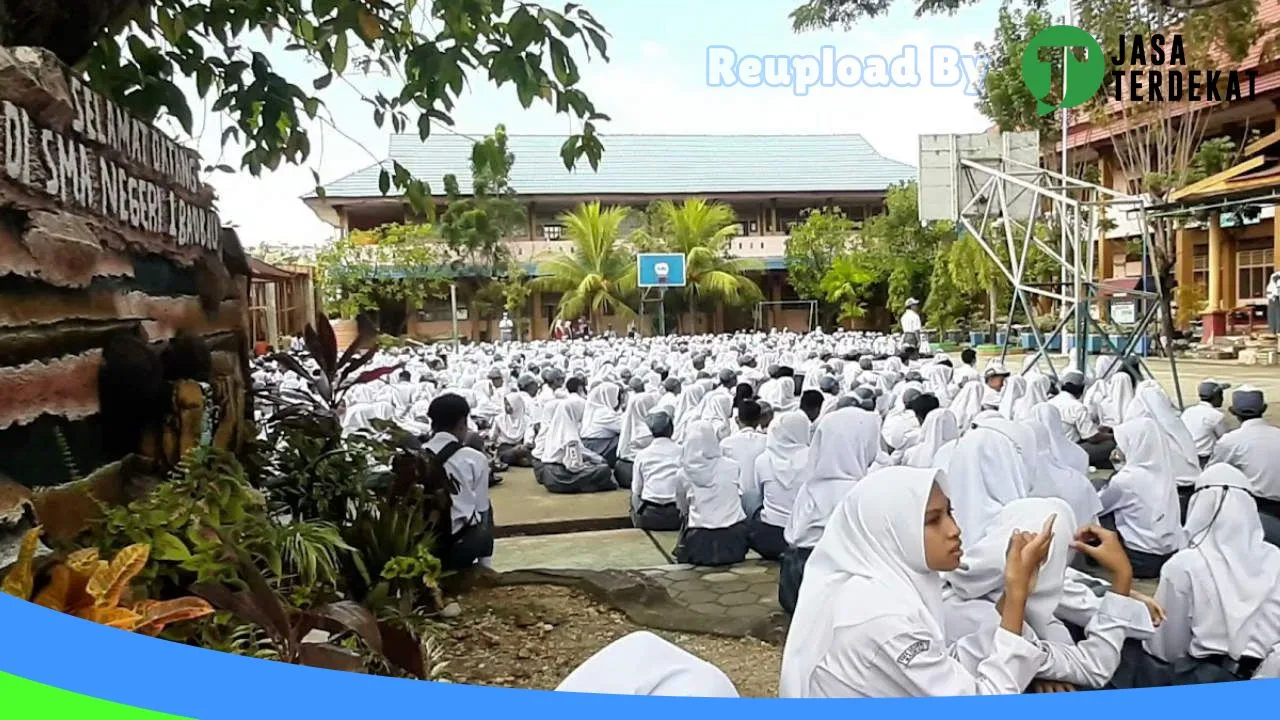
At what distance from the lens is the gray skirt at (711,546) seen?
531 cm

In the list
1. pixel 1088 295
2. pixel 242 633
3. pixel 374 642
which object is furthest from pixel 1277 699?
pixel 1088 295

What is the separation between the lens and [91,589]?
1.88m

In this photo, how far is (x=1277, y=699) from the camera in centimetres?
139

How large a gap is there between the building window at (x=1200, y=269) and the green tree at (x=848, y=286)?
579 centimetres

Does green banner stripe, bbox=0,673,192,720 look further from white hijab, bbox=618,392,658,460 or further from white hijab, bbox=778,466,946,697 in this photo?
white hijab, bbox=618,392,658,460

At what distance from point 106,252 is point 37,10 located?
771 mm

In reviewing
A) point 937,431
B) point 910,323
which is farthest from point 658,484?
point 910,323

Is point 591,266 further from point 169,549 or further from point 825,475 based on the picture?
point 169,549

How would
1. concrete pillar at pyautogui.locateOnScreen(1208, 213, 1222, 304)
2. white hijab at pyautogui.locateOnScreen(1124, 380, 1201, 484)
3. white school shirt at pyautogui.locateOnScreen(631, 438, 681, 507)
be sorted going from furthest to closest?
concrete pillar at pyautogui.locateOnScreen(1208, 213, 1222, 304) → white school shirt at pyautogui.locateOnScreen(631, 438, 681, 507) → white hijab at pyautogui.locateOnScreen(1124, 380, 1201, 484)

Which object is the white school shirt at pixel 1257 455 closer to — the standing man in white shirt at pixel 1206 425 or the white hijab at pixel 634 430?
the standing man in white shirt at pixel 1206 425

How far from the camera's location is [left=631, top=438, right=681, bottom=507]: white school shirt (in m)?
5.98

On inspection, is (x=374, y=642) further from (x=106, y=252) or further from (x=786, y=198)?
→ (x=786, y=198)

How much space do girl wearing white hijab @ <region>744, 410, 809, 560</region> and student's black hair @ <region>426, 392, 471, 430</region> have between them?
1612 mm

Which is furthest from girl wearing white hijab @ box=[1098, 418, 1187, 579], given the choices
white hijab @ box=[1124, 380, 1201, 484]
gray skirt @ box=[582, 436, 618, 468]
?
gray skirt @ box=[582, 436, 618, 468]
